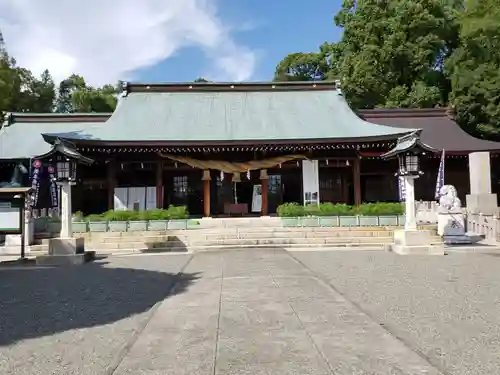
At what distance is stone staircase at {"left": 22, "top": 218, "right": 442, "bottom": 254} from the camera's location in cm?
1438

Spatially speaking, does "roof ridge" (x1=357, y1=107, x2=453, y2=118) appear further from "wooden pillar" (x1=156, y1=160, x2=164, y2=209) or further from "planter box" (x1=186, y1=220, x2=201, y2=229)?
"planter box" (x1=186, y1=220, x2=201, y2=229)

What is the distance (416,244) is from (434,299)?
20.6 feet

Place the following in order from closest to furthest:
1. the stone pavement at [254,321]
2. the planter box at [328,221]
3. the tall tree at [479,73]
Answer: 1. the stone pavement at [254,321]
2. the planter box at [328,221]
3. the tall tree at [479,73]

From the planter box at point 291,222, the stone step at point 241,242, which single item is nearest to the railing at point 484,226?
the stone step at point 241,242

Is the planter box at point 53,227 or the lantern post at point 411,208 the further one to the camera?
the planter box at point 53,227

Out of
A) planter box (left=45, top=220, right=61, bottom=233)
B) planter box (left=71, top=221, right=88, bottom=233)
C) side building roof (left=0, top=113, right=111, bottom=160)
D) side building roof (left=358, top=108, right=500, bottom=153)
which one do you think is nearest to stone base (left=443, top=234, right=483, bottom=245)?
side building roof (left=358, top=108, right=500, bottom=153)

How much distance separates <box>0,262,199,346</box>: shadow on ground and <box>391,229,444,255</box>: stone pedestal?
6.49 meters

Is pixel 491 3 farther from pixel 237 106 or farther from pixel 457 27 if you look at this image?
pixel 237 106

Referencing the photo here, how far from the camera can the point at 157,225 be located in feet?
50.6

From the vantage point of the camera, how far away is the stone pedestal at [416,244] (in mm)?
12031

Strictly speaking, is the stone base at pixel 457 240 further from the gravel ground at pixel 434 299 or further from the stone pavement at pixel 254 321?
the stone pavement at pixel 254 321

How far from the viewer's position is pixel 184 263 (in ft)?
35.9

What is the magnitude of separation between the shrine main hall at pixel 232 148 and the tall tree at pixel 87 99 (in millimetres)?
19272

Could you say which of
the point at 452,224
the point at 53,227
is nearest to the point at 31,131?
the point at 53,227
